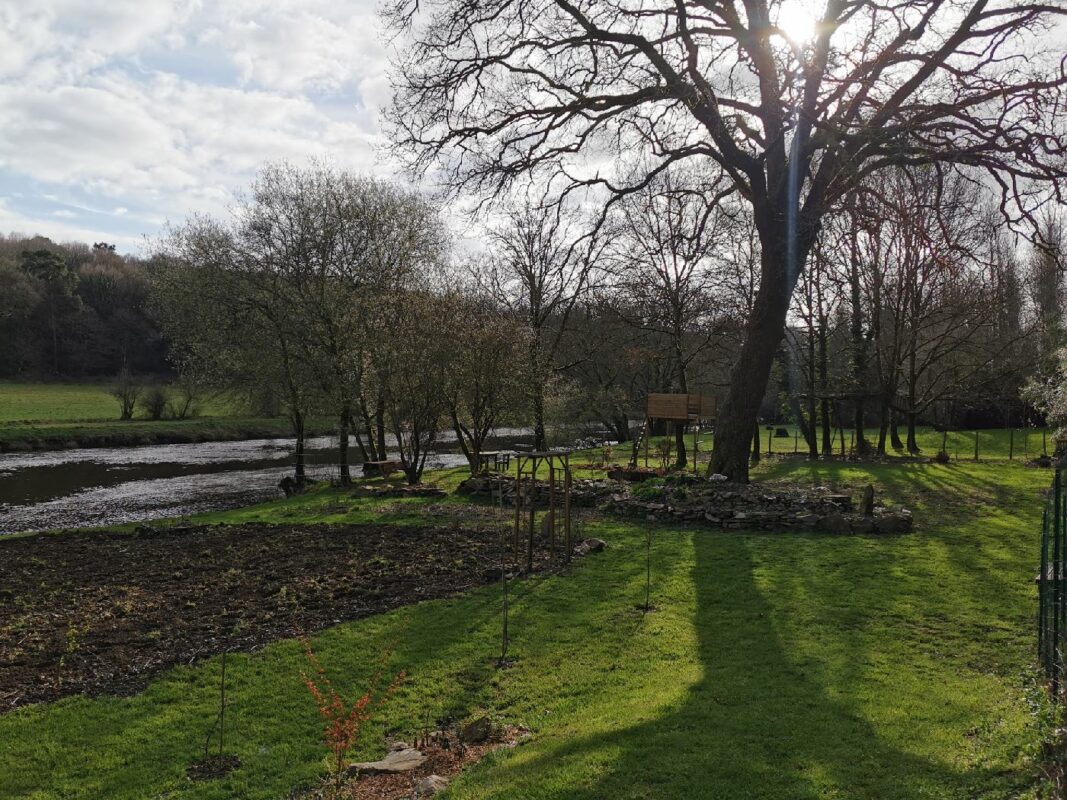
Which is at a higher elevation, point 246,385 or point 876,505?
point 246,385

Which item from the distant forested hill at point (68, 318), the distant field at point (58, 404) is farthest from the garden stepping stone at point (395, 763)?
the distant forested hill at point (68, 318)

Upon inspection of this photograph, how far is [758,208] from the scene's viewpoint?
52.8ft

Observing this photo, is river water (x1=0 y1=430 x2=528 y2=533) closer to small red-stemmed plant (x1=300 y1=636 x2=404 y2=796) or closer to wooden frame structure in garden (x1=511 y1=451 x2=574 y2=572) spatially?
wooden frame structure in garden (x1=511 y1=451 x2=574 y2=572)

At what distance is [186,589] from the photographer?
32.8 ft

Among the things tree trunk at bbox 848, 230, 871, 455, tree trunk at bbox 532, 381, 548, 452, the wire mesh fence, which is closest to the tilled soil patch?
the wire mesh fence

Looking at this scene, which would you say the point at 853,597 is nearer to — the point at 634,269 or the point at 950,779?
the point at 950,779

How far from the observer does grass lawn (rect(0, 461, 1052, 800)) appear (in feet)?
15.2

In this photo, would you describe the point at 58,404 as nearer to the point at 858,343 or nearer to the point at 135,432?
the point at 135,432

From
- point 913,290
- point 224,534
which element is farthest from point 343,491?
point 913,290

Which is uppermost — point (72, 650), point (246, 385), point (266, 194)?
point (266, 194)

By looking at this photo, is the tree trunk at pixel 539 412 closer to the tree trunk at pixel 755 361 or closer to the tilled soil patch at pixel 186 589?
the tree trunk at pixel 755 361

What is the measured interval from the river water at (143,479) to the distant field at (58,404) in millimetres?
4620

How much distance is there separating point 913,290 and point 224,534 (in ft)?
82.5

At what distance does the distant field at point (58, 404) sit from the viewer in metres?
42.4
